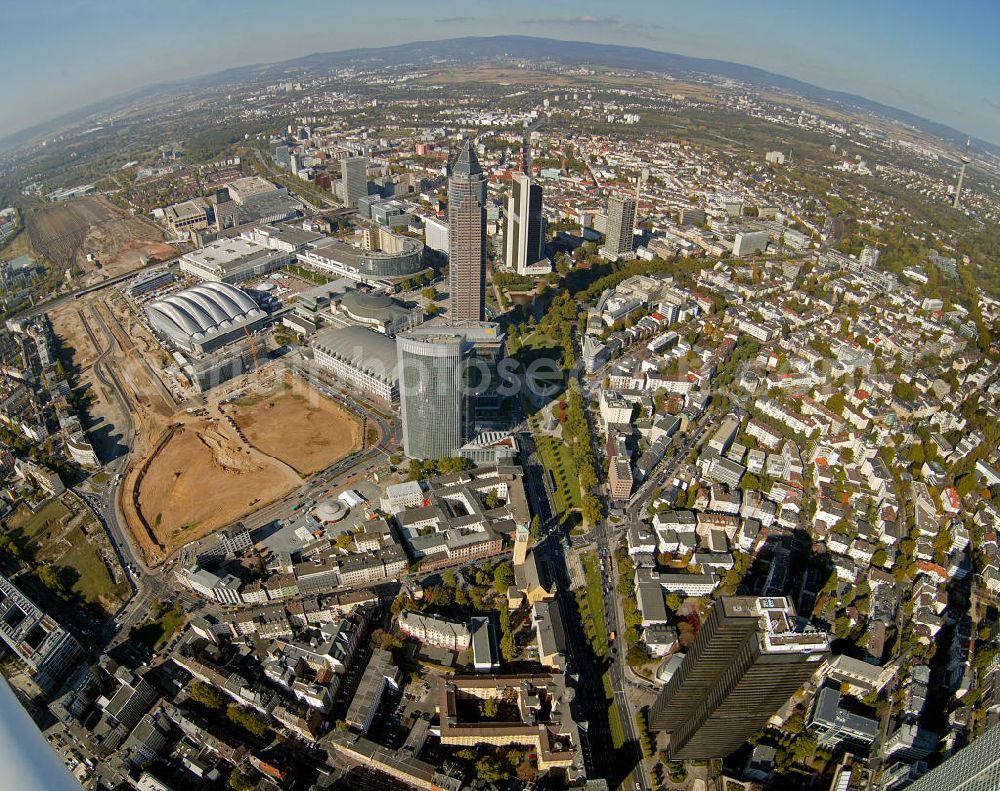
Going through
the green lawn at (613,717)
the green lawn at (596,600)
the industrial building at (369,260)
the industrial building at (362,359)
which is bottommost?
the green lawn at (613,717)

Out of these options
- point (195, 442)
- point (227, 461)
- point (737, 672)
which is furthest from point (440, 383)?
point (737, 672)

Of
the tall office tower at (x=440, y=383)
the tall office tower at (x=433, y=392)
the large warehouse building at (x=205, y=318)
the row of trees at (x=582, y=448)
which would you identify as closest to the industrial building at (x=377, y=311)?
the large warehouse building at (x=205, y=318)

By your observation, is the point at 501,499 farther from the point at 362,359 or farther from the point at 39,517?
the point at 39,517

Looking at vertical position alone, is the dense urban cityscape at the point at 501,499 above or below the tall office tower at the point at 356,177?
below

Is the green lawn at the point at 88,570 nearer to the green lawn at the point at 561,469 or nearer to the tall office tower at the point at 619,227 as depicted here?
the green lawn at the point at 561,469

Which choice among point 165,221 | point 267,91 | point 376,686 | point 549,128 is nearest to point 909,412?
point 376,686

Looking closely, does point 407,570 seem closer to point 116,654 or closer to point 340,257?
point 116,654
